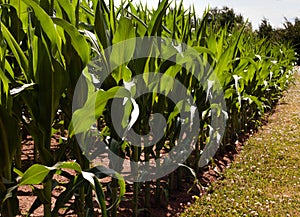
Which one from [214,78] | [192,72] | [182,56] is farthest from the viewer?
[214,78]

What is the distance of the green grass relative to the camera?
241cm

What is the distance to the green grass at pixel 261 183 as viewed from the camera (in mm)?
2406

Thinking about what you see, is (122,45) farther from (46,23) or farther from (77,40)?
(46,23)

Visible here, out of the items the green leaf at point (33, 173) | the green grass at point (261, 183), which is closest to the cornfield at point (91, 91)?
the green leaf at point (33, 173)

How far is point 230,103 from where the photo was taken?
3.20m

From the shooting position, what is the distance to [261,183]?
9.46 ft

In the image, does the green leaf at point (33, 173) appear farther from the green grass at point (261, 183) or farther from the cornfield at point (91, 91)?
the green grass at point (261, 183)

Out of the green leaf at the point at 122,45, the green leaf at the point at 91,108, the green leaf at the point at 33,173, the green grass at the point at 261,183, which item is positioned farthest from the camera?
the green grass at the point at 261,183

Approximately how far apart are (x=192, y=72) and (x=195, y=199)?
0.84 meters

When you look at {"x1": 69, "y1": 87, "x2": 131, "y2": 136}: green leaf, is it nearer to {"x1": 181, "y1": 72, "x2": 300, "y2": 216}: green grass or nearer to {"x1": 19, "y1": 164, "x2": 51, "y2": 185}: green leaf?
{"x1": 19, "y1": 164, "x2": 51, "y2": 185}: green leaf

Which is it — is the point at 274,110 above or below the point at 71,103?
below

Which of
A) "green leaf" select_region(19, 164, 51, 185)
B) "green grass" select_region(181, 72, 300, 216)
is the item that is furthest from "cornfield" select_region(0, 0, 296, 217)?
"green grass" select_region(181, 72, 300, 216)

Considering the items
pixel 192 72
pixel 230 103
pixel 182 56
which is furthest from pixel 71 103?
pixel 230 103

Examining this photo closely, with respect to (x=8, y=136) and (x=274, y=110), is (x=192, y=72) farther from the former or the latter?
(x=274, y=110)
